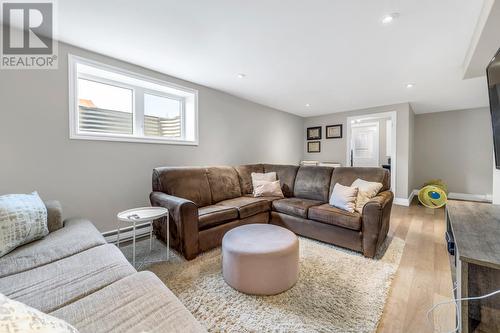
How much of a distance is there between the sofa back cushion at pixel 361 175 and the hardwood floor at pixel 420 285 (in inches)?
30.6

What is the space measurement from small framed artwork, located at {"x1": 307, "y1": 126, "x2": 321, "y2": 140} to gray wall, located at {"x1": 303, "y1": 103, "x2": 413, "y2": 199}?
0.36ft

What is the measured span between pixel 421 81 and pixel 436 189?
2160 millimetres

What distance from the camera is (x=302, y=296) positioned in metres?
1.59

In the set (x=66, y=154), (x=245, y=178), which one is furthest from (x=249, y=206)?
(x=66, y=154)

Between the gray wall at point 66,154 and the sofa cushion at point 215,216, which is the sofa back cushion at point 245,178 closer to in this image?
the gray wall at point 66,154

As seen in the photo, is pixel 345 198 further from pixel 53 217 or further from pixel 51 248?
pixel 53 217

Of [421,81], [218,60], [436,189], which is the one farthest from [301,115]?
[218,60]

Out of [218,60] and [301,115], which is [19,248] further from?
[301,115]

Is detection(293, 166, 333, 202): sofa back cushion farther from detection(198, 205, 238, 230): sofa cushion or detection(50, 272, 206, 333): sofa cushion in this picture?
detection(50, 272, 206, 333): sofa cushion

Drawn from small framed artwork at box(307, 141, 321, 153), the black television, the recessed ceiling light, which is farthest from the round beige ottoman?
small framed artwork at box(307, 141, 321, 153)

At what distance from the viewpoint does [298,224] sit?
2.71 m

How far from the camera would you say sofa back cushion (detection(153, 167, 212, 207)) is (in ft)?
8.59

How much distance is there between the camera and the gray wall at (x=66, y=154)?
1.97 m

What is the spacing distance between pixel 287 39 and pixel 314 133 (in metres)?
4.07
